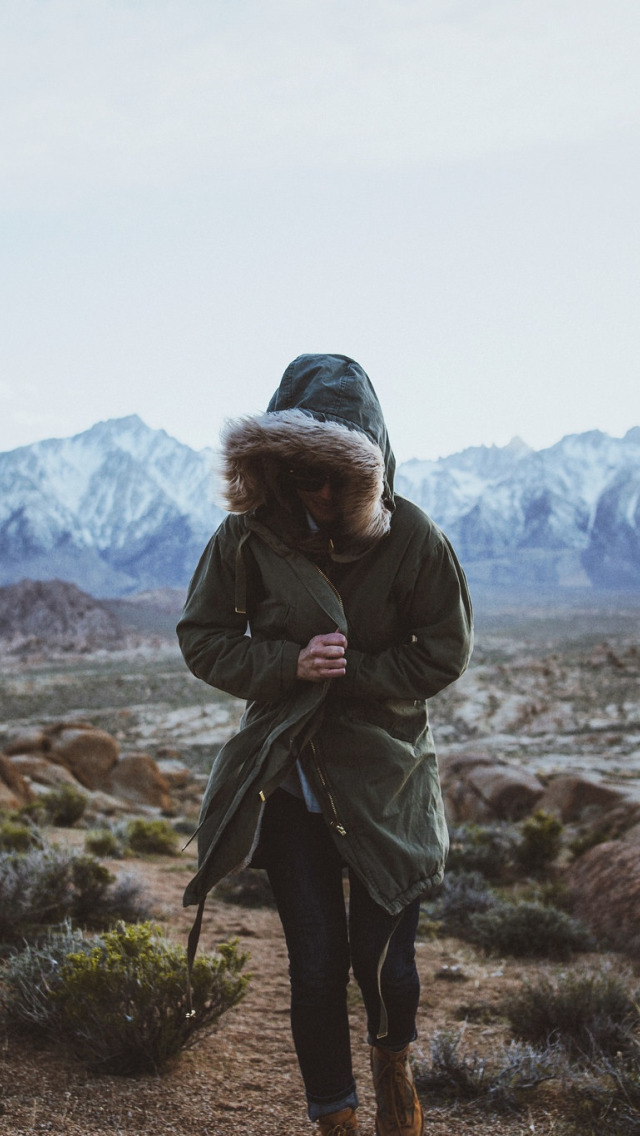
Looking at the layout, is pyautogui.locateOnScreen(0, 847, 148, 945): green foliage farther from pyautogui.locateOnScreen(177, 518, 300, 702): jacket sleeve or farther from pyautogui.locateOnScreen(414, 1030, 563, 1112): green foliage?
pyautogui.locateOnScreen(177, 518, 300, 702): jacket sleeve

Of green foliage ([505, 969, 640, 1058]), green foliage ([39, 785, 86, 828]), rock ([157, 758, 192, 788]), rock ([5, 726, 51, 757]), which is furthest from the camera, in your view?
rock ([157, 758, 192, 788])

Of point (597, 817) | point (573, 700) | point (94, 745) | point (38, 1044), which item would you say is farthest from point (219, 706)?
point (38, 1044)

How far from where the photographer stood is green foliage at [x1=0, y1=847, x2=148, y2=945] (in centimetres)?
408

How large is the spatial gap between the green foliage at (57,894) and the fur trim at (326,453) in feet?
8.93

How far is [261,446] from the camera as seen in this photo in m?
2.31

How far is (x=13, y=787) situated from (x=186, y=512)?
12919cm

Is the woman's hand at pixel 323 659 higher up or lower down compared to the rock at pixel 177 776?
higher up

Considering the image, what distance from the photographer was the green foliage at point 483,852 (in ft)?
21.3

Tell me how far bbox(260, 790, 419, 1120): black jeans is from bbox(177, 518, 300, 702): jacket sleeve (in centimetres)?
29

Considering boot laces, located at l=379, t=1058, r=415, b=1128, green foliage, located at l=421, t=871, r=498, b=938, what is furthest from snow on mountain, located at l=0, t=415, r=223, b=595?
boot laces, located at l=379, t=1058, r=415, b=1128

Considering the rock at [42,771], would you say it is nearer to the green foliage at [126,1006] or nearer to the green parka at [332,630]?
the green foliage at [126,1006]

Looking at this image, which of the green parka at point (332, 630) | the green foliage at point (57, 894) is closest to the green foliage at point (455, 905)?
the green foliage at point (57, 894)

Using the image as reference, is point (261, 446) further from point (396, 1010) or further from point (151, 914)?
point (151, 914)

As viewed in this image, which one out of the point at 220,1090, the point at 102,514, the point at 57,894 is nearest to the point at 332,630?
the point at 220,1090
